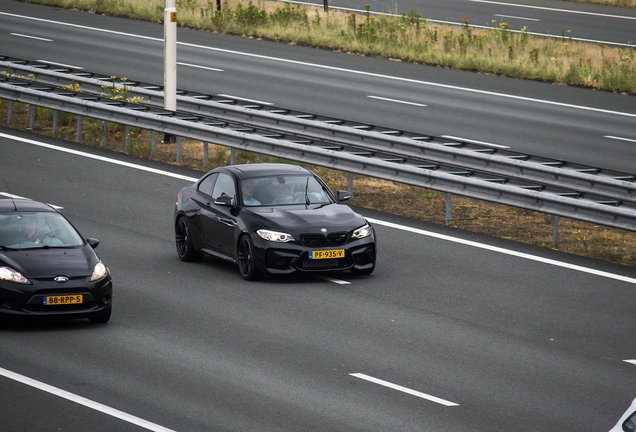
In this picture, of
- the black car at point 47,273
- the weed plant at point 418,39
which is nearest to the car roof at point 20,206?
the black car at point 47,273

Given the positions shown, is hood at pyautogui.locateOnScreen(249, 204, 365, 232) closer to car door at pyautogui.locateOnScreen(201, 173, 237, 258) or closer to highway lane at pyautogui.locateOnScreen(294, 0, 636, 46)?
car door at pyautogui.locateOnScreen(201, 173, 237, 258)

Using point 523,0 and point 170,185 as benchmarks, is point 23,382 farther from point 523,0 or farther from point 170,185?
point 523,0

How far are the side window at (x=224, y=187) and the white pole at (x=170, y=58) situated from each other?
8507mm

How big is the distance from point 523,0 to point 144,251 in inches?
1386

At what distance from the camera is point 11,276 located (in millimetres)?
11117

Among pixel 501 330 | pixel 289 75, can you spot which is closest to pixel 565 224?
pixel 501 330

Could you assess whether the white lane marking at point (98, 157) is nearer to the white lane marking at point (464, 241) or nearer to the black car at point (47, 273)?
the white lane marking at point (464, 241)

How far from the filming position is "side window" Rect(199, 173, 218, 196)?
49.5 ft

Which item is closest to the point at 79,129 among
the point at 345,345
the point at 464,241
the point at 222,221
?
the point at 222,221

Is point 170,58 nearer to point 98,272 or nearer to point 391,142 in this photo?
point 391,142

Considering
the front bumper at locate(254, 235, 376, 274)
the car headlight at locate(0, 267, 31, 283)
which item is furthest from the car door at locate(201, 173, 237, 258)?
the car headlight at locate(0, 267, 31, 283)

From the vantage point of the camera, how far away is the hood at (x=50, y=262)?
11.2 meters

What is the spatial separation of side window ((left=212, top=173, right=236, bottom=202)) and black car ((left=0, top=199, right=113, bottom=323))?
298cm

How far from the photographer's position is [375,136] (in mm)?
20375
